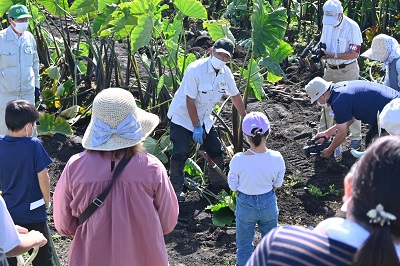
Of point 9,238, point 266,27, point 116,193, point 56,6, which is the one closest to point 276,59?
point 266,27

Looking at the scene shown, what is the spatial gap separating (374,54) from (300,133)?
4.65 ft

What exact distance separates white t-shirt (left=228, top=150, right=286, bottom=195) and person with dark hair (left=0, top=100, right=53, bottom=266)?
3.70ft

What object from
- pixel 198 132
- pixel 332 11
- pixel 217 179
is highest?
pixel 332 11

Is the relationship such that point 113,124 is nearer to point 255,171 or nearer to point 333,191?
point 255,171

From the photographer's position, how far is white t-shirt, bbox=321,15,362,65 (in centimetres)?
720

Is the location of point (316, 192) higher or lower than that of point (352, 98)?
lower

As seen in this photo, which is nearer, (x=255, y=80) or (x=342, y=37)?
(x=255, y=80)

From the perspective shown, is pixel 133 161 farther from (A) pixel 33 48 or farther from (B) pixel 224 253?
(A) pixel 33 48

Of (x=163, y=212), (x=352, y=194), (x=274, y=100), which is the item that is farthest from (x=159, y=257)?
(x=274, y=100)

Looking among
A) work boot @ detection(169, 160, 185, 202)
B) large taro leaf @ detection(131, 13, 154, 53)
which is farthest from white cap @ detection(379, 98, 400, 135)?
large taro leaf @ detection(131, 13, 154, 53)

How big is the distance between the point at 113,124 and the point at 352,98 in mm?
3131

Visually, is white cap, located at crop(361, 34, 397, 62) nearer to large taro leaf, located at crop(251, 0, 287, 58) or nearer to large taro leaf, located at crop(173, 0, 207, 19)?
large taro leaf, located at crop(251, 0, 287, 58)

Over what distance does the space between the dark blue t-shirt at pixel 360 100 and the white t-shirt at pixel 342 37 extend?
3.97ft

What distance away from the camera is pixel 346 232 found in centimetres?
201
